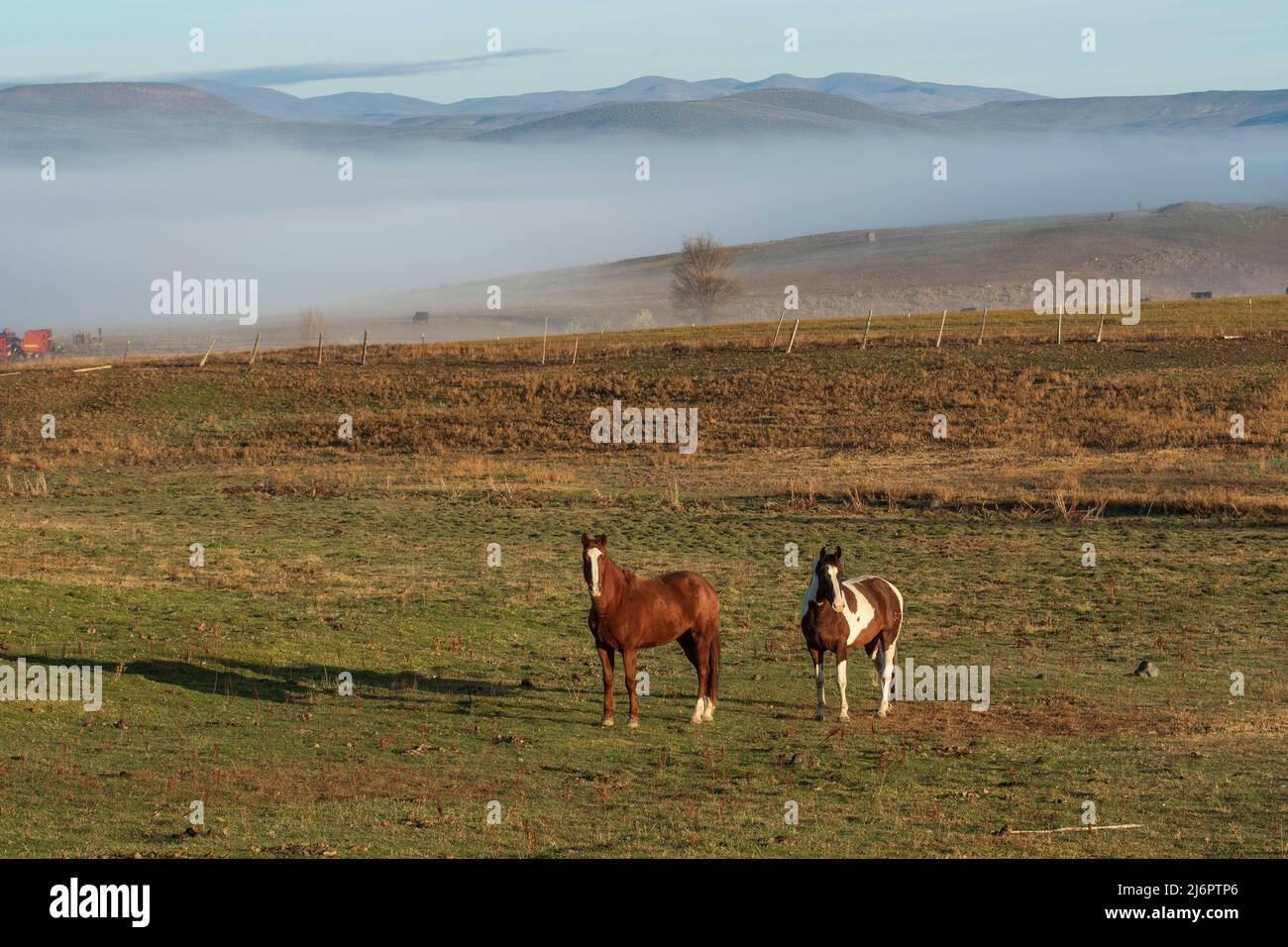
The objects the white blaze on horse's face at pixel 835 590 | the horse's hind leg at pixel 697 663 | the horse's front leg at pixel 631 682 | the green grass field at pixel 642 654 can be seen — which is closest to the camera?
the green grass field at pixel 642 654

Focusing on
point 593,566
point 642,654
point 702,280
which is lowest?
point 642,654

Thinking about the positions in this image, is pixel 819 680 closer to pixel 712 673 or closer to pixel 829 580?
pixel 712 673

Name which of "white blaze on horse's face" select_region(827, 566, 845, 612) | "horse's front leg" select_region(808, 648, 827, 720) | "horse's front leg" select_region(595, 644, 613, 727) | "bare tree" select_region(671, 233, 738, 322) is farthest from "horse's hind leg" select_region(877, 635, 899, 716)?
"bare tree" select_region(671, 233, 738, 322)

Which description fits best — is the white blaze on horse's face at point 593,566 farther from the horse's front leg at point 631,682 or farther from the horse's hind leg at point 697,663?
the horse's hind leg at point 697,663

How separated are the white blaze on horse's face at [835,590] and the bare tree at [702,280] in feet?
465

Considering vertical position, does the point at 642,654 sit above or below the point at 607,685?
below

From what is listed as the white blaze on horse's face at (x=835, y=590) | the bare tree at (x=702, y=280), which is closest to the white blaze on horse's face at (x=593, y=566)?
the white blaze on horse's face at (x=835, y=590)

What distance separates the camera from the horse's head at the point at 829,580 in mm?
17250

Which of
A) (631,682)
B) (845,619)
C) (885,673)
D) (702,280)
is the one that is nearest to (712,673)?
(631,682)

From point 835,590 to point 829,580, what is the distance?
0.13 m

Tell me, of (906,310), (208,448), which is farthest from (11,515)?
(906,310)

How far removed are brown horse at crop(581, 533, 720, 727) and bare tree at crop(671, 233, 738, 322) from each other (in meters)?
141

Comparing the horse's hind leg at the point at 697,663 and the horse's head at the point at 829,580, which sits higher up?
the horse's head at the point at 829,580

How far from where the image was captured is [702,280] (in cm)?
16100
